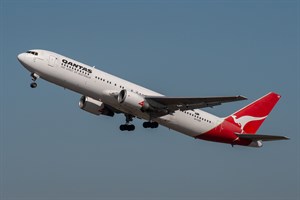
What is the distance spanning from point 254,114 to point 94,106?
1562cm

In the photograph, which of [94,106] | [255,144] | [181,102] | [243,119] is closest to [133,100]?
[181,102]

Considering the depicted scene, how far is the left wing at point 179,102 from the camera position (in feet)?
177

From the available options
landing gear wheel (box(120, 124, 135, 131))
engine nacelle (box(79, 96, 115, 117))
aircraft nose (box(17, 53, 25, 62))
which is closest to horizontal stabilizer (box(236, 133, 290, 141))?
landing gear wheel (box(120, 124, 135, 131))

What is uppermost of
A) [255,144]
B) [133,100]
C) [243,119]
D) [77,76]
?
[243,119]

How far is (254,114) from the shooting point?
63.8m

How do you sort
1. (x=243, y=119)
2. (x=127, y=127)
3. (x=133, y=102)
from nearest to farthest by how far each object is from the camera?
(x=133, y=102) < (x=127, y=127) < (x=243, y=119)

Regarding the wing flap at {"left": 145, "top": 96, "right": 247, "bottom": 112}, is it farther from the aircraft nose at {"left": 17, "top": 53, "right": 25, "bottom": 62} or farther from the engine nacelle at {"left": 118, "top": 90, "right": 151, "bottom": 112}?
the aircraft nose at {"left": 17, "top": 53, "right": 25, "bottom": 62}

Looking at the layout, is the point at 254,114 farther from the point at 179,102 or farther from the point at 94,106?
the point at 94,106

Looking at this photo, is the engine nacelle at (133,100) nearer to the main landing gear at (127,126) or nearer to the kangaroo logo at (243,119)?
the main landing gear at (127,126)

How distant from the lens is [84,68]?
5438 cm

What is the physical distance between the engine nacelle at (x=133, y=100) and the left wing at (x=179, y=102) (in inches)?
20.2

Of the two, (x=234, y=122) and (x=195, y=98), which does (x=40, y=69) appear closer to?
(x=195, y=98)

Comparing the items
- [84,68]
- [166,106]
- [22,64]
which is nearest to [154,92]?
[166,106]

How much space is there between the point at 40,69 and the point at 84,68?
3590 mm
